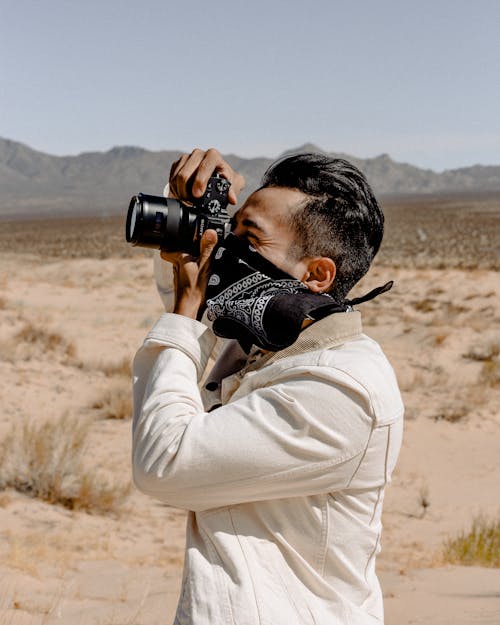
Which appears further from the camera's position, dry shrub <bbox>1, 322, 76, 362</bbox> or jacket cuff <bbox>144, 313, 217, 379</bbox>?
dry shrub <bbox>1, 322, 76, 362</bbox>

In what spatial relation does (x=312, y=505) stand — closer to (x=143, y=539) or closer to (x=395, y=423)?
(x=395, y=423)

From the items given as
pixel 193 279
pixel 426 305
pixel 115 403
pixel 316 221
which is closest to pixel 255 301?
pixel 193 279

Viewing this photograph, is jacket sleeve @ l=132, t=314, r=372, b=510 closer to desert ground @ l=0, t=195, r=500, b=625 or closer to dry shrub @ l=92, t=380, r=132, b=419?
desert ground @ l=0, t=195, r=500, b=625

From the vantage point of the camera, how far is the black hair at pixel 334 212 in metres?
1.73

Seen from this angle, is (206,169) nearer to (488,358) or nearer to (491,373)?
(491,373)

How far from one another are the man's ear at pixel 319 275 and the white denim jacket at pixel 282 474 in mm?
199

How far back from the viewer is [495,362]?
10.9 meters

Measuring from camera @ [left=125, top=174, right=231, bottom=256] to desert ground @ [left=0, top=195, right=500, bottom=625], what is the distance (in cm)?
191

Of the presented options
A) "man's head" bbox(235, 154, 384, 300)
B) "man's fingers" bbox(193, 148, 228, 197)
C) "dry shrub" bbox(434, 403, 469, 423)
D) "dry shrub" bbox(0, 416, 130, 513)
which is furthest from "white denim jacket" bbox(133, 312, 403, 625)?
"dry shrub" bbox(434, 403, 469, 423)

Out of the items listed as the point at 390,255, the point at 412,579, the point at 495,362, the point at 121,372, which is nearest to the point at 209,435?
the point at 412,579

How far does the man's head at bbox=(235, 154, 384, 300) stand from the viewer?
5.69 ft

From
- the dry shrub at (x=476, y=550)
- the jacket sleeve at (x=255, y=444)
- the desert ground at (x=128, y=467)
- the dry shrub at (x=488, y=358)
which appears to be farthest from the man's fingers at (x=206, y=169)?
the dry shrub at (x=488, y=358)

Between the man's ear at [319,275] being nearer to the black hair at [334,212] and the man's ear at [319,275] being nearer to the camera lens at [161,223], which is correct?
the black hair at [334,212]

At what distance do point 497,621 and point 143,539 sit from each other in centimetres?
255
